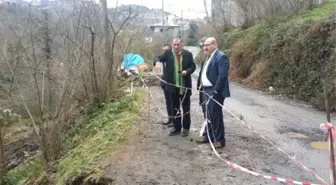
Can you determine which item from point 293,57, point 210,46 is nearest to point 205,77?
point 210,46

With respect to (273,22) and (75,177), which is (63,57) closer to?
(75,177)

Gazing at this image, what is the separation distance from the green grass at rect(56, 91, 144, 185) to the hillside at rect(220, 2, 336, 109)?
6055mm

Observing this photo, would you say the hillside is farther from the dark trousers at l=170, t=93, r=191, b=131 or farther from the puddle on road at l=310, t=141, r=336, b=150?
the dark trousers at l=170, t=93, r=191, b=131

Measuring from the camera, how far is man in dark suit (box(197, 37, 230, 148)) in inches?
262

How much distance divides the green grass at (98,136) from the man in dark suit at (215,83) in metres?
1.85

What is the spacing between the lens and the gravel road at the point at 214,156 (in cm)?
583

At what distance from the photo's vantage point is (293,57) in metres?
16.0

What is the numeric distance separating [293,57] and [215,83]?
395 inches

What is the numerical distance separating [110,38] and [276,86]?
7618 mm

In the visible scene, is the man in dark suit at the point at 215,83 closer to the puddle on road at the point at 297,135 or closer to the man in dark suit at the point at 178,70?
the man in dark suit at the point at 178,70

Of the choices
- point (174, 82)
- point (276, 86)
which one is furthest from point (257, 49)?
point (174, 82)

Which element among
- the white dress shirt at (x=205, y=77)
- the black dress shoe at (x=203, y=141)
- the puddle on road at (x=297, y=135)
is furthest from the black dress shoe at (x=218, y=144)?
the puddle on road at (x=297, y=135)

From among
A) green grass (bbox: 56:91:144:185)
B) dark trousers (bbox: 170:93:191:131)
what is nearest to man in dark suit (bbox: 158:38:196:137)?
dark trousers (bbox: 170:93:191:131)

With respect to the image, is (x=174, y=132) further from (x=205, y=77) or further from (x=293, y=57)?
(x=293, y=57)
